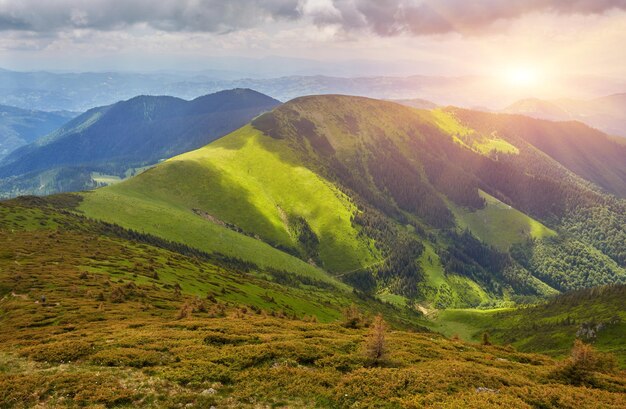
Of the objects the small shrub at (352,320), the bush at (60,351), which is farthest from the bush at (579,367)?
the bush at (60,351)

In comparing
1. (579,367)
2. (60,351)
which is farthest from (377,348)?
(60,351)

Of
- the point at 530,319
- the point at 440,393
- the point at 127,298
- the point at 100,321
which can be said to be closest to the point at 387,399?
the point at 440,393

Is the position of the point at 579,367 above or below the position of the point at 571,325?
above

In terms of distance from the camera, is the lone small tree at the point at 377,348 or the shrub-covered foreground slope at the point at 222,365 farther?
the lone small tree at the point at 377,348

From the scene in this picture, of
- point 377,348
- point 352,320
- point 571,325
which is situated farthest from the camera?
point 571,325

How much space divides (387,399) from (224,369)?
587 inches

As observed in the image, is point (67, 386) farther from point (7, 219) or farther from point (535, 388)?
point (7, 219)

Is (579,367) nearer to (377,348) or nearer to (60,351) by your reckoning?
(377,348)

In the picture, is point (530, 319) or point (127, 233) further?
point (530, 319)

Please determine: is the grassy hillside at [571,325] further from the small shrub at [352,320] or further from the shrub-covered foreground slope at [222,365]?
the shrub-covered foreground slope at [222,365]

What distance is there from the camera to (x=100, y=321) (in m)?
49.6

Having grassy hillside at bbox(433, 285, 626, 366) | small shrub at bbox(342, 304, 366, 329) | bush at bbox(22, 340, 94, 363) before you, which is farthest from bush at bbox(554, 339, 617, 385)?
grassy hillside at bbox(433, 285, 626, 366)

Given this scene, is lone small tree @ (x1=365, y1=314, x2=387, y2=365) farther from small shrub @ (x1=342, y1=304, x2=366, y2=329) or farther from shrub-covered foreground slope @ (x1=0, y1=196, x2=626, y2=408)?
small shrub @ (x1=342, y1=304, x2=366, y2=329)

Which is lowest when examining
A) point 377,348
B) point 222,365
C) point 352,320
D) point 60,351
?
point 352,320
